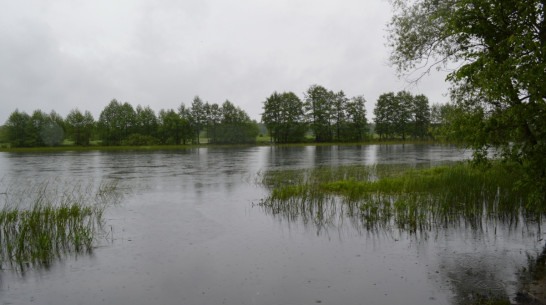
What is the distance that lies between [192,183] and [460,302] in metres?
18.0

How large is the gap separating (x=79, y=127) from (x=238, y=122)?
44.1 metres

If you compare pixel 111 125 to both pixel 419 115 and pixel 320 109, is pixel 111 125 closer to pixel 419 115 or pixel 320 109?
pixel 320 109

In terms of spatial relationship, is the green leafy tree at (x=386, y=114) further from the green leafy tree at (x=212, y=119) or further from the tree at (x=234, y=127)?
the green leafy tree at (x=212, y=119)

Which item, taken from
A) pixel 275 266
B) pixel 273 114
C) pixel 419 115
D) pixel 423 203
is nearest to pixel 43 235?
pixel 275 266

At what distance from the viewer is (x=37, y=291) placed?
6.99 m

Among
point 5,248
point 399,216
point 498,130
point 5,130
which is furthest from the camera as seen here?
point 5,130

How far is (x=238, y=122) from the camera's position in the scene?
4222 inches

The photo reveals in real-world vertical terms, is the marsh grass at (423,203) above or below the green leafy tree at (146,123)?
below

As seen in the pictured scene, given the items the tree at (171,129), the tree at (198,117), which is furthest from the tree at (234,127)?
the tree at (171,129)

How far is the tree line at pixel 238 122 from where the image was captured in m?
98.0

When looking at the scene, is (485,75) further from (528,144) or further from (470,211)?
(470,211)

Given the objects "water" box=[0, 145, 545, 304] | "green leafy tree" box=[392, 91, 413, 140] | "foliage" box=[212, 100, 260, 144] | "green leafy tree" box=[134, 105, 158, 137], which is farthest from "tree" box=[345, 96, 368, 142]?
"water" box=[0, 145, 545, 304]

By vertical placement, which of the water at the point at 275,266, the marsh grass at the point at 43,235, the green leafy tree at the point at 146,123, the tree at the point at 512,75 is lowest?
the water at the point at 275,266

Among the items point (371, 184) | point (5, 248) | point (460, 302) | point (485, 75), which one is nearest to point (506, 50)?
point (485, 75)
